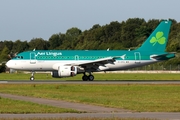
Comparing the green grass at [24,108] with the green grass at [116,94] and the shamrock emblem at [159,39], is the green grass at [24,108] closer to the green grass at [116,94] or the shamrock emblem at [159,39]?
the green grass at [116,94]

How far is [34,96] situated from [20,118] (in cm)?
1307

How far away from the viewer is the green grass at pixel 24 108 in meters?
25.1

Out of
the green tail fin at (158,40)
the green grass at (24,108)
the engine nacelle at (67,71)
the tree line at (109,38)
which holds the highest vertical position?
the tree line at (109,38)

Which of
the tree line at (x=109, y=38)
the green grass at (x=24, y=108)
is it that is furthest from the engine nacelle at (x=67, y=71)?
the tree line at (x=109, y=38)

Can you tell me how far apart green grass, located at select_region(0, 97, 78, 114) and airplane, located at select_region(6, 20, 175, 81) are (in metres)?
24.4

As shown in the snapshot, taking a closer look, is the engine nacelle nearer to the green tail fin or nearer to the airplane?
the airplane

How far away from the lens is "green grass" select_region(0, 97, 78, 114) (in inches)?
987

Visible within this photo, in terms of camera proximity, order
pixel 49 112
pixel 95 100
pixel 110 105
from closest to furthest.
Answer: pixel 49 112, pixel 110 105, pixel 95 100

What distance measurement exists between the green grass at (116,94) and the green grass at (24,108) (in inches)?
132

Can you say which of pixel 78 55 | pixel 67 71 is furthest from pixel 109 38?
pixel 67 71

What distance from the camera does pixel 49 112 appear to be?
81.4 ft

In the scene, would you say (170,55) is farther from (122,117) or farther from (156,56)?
(122,117)

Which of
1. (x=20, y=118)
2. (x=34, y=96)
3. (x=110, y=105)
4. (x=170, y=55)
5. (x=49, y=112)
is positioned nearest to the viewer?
(x=20, y=118)

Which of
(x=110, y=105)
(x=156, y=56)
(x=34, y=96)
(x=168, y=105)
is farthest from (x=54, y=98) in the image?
(x=156, y=56)
